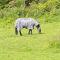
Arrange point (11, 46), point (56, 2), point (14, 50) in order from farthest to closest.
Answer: point (56, 2) → point (11, 46) → point (14, 50)

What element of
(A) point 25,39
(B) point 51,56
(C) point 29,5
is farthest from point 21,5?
(B) point 51,56

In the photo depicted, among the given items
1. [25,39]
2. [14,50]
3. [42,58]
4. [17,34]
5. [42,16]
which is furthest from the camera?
[42,16]

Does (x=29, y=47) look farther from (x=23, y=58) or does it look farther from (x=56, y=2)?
(x=56, y=2)

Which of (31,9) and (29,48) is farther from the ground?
(31,9)

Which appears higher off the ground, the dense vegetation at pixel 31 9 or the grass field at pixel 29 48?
the dense vegetation at pixel 31 9

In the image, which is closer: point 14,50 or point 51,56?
point 51,56

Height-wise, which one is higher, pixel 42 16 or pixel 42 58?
pixel 42 16

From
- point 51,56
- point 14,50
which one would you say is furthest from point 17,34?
→ point 51,56

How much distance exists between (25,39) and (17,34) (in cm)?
212

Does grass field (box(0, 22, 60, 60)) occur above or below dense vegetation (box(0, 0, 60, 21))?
below

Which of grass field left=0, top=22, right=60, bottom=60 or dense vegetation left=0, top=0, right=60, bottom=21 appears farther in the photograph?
dense vegetation left=0, top=0, right=60, bottom=21

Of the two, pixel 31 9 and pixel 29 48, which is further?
pixel 31 9

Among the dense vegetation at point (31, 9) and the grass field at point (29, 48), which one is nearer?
the grass field at point (29, 48)

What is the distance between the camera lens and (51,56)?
40.3ft
